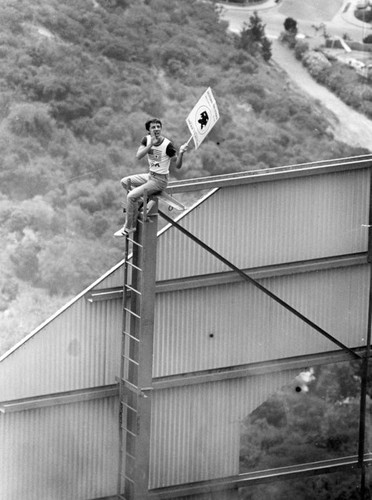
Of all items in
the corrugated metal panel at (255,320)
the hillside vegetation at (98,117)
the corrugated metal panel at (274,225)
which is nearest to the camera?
the corrugated metal panel at (274,225)

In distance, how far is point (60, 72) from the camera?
27219 mm

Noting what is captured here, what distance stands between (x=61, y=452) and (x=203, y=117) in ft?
13.5

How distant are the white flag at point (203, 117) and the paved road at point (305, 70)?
44.2 ft

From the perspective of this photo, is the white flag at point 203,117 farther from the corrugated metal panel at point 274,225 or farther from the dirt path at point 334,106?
the dirt path at point 334,106

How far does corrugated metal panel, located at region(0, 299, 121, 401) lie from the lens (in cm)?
1598

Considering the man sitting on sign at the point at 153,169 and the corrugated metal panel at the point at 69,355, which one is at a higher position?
the man sitting on sign at the point at 153,169

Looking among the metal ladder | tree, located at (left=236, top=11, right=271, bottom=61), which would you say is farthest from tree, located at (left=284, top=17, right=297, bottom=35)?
the metal ladder

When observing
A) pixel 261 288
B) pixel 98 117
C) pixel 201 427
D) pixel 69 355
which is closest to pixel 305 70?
pixel 98 117

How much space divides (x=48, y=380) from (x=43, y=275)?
6699mm

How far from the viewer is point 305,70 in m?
29.9

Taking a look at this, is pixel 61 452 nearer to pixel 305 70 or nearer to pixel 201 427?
pixel 201 427

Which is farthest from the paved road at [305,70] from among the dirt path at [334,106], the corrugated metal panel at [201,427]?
the corrugated metal panel at [201,427]

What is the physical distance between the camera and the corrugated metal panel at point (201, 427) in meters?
16.9

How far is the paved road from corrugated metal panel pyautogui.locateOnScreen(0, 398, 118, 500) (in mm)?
14024
